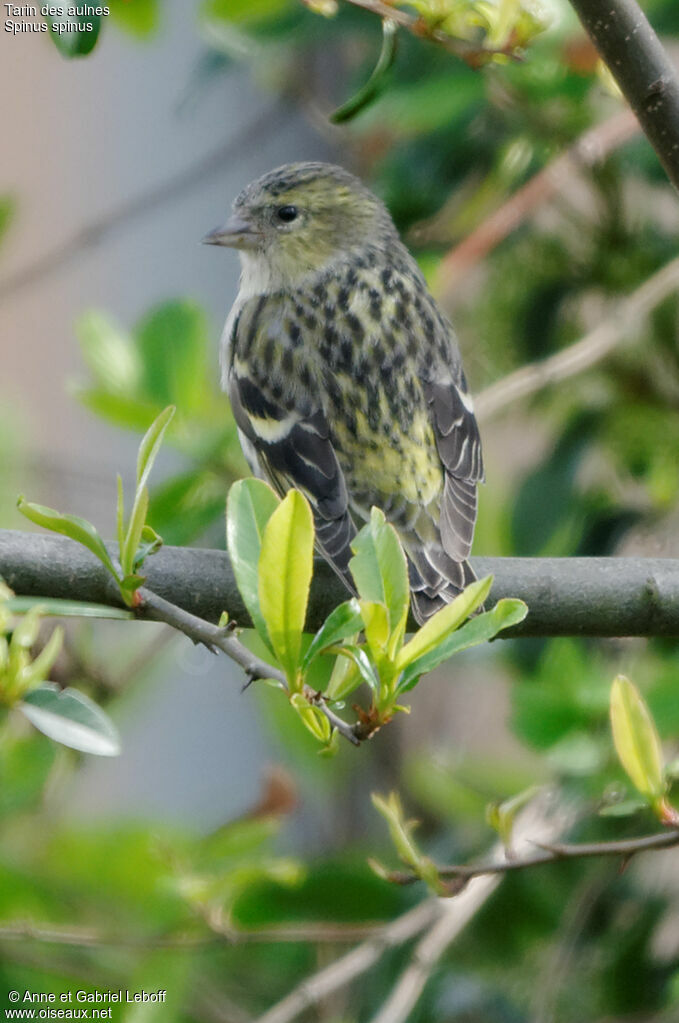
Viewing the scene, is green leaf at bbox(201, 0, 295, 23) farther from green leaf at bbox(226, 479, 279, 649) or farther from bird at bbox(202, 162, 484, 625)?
green leaf at bbox(226, 479, 279, 649)

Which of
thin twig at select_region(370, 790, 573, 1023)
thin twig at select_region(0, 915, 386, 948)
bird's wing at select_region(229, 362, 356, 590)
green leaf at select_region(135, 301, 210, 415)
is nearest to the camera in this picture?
thin twig at select_region(0, 915, 386, 948)

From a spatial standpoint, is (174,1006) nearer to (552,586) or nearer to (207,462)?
(207,462)

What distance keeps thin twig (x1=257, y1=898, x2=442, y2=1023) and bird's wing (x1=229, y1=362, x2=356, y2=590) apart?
579mm

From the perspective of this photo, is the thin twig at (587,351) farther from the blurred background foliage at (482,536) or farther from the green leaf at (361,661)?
the green leaf at (361,661)

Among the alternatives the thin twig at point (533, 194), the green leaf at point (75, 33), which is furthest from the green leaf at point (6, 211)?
the green leaf at point (75, 33)

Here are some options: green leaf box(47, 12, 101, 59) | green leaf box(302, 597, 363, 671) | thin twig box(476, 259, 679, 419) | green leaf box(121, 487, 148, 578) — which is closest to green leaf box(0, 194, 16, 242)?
thin twig box(476, 259, 679, 419)

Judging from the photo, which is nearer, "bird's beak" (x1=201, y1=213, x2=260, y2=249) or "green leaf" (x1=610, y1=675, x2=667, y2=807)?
"green leaf" (x1=610, y1=675, x2=667, y2=807)

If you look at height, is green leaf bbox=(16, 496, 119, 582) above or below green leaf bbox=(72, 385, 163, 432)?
above

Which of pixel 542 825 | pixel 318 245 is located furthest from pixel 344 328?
pixel 542 825

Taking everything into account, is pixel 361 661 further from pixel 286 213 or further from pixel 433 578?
pixel 286 213

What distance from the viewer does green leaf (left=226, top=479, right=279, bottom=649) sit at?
1149 mm

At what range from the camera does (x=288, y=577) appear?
44.1 inches

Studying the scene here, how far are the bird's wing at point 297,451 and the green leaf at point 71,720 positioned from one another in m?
0.80

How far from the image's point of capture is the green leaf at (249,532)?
1.15 meters
